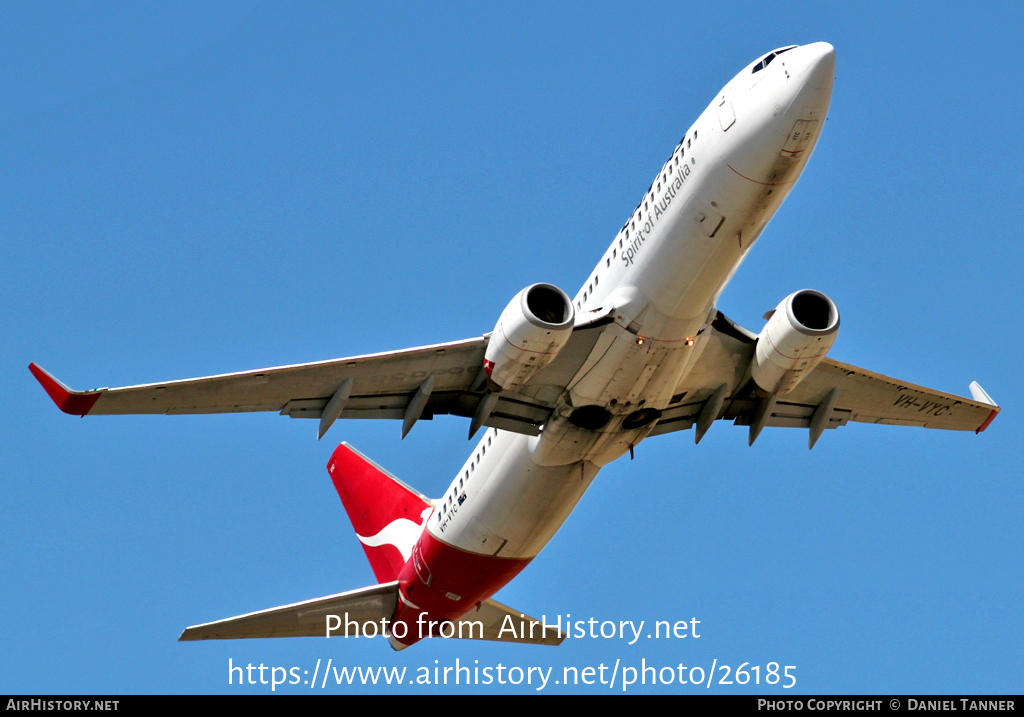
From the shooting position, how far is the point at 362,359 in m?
27.7

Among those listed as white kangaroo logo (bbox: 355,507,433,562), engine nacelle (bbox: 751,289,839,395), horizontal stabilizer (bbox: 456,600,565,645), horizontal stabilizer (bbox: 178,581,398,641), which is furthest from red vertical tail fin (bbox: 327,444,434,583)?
engine nacelle (bbox: 751,289,839,395)

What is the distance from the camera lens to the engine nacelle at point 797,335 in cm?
2784

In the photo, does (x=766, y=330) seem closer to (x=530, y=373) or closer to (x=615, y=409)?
(x=615, y=409)

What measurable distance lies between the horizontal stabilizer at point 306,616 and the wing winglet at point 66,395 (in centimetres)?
Result: 848

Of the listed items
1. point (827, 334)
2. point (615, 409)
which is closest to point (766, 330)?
point (827, 334)

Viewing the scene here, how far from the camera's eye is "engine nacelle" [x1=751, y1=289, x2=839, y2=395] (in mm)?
27844

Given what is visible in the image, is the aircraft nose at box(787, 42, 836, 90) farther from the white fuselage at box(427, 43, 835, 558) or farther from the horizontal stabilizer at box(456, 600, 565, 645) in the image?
the horizontal stabilizer at box(456, 600, 565, 645)

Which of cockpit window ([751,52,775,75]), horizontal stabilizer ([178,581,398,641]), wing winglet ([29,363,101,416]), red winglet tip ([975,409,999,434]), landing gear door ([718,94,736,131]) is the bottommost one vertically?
horizontal stabilizer ([178,581,398,641])

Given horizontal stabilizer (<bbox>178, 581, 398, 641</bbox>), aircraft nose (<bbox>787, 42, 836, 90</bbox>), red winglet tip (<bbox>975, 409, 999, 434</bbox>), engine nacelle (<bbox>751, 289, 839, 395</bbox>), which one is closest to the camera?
aircraft nose (<bbox>787, 42, 836, 90</bbox>)

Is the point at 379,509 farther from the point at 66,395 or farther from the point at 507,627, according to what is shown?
the point at 66,395

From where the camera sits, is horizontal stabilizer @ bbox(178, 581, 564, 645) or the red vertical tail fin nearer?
horizontal stabilizer @ bbox(178, 581, 564, 645)

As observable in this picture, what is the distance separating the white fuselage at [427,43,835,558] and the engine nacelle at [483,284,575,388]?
1.24m

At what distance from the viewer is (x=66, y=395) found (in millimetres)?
24672

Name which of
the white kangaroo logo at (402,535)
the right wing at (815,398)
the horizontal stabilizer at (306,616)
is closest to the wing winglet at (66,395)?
the horizontal stabilizer at (306,616)
